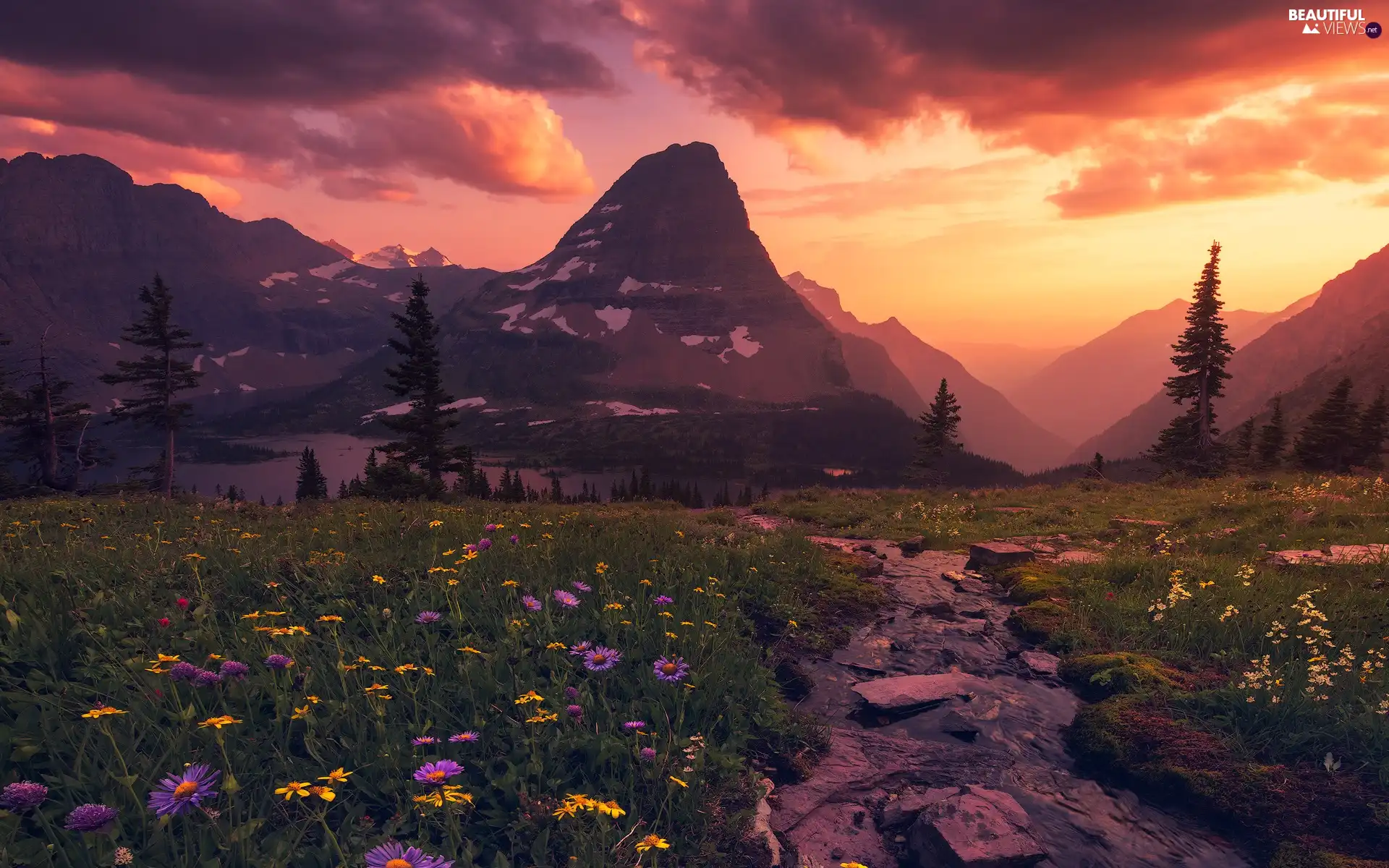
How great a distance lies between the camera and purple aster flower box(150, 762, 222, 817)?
2619 millimetres

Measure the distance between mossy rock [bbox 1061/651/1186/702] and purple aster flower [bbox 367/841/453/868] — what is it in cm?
648

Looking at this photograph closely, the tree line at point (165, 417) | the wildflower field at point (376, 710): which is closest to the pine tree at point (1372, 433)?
the tree line at point (165, 417)

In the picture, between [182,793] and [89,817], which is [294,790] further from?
[89,817]

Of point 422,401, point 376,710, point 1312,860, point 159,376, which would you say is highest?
point 159,376

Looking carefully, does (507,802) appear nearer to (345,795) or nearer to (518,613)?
(345,795)

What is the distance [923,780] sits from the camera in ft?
16.9

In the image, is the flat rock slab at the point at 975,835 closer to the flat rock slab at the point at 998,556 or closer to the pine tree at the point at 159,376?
the flat rock slab at the point at 998,556

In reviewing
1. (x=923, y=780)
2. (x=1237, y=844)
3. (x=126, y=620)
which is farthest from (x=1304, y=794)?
(x=126, y=620)

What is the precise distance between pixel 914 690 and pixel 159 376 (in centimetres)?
6501

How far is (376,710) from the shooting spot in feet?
12.5

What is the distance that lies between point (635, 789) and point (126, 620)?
4.40 metres

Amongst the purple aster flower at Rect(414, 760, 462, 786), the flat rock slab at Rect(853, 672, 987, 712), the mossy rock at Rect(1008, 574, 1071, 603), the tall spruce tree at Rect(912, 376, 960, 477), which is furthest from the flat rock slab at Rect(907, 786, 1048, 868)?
the tall spruce tree at Rect(912, 376, 960, 477)

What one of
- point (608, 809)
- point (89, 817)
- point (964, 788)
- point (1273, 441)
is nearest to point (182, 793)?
point (89, 817)

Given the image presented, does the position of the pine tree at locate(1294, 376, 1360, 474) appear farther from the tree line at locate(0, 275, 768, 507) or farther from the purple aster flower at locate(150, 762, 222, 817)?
the purple aster flower at locate(150, 762, 222, 817)
